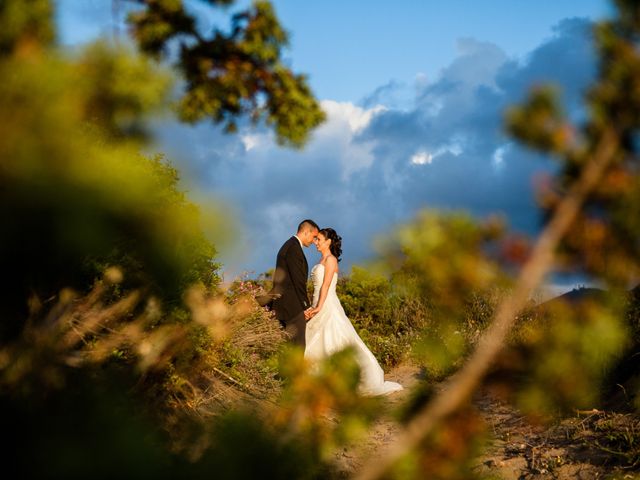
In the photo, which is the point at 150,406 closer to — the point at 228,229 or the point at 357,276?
the point at 228,229

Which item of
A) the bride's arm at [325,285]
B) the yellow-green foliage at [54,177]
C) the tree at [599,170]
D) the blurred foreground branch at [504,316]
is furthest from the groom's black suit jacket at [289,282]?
the blurred foreground branch at [504,316]

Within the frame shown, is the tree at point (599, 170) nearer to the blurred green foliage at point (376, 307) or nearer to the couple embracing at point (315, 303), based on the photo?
the couple embracing at point (315, 303)

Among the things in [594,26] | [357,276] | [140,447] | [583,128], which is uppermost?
[357,276]

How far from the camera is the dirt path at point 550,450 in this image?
4.02 metres

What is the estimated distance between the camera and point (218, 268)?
5711mm

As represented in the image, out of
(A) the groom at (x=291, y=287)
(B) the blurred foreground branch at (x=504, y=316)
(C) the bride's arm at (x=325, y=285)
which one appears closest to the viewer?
(B) the blurred foreground branch at (x=504, y=316)

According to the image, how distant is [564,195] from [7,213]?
3.69ft

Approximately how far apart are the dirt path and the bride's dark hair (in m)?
3.06

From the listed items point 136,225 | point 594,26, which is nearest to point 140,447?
point 136,225

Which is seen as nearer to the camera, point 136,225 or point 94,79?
point 136,225

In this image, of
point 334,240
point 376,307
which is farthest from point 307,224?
point 376,307

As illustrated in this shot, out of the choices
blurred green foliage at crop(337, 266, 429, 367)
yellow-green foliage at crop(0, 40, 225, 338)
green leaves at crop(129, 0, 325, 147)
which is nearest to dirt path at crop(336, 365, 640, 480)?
green leaves at crop(129, 0, 325, 147)

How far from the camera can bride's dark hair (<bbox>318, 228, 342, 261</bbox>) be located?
26.0 feet

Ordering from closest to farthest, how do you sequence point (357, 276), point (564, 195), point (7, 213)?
point (7, 213) < point (564, 195) < point (357, 276)
